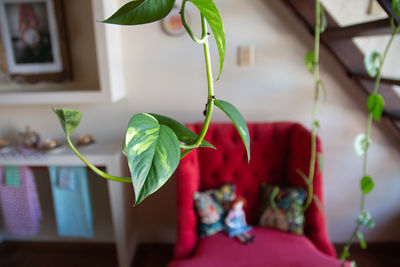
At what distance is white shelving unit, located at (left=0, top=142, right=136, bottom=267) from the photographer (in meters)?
1.48

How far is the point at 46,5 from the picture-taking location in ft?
4.93

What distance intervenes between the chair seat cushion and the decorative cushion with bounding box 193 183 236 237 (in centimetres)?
5

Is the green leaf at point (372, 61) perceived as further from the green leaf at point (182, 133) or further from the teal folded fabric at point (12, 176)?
the teal folded fabric at point (12, 176)

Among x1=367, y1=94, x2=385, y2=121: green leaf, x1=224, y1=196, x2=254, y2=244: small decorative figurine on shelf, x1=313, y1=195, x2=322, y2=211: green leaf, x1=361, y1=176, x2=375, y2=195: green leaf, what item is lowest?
x1=224, y1=196, x2=254, y2=244: small decorative figurine on shelf

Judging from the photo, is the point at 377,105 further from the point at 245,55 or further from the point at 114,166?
the point at 114,166

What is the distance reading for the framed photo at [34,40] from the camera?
4.97 ft

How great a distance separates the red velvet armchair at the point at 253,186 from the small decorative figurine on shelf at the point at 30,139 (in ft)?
3.17

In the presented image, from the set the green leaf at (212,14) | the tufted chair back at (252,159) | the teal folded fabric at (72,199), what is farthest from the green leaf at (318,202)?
the teal folded fabric at (72,199)

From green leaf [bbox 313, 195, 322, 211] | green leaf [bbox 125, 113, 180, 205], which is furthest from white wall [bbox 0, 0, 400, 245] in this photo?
green leaf [bbox 125, 113, 180, 205]

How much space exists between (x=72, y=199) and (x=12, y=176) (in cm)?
37

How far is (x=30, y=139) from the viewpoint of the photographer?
1.62m

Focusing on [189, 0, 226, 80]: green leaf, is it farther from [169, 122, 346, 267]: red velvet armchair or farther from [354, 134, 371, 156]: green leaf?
[354, 134, 371, 156]: green leaf

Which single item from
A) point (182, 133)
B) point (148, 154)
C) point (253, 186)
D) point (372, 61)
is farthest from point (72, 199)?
point (372, 61)

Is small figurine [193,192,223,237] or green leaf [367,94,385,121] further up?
green leaf [367,94,385,121]
